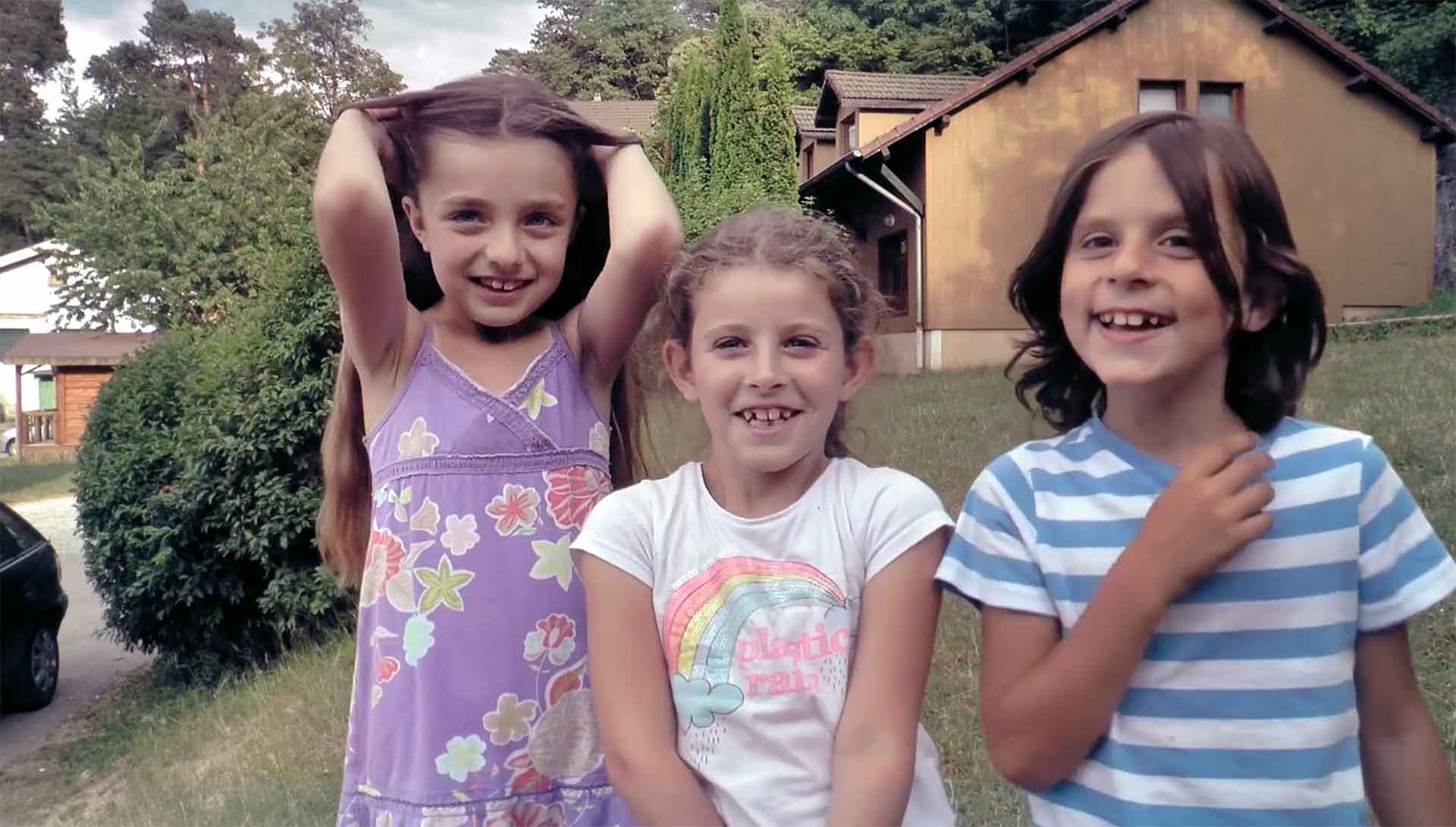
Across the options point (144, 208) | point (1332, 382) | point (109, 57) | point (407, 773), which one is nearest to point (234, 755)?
point (407, 773)

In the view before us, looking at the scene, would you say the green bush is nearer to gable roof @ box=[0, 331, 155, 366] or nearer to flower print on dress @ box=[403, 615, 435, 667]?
flower print on dress @ box=[403, 615, 435, 667]

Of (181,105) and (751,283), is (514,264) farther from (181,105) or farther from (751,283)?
(181,105)

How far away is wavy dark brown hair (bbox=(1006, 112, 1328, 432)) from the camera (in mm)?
1455

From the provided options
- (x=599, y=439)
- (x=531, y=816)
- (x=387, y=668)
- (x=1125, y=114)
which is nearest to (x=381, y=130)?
(x=599, y=439)

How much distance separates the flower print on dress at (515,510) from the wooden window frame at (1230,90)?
17.0 meters

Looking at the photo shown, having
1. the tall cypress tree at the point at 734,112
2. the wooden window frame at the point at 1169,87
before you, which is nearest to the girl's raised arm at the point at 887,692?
the tall cypress tree at the point at 734,112

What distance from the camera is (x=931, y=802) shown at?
5.14 ft

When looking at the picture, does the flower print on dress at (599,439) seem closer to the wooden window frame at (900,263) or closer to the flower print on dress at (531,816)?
the flower print on dress at (531,816)

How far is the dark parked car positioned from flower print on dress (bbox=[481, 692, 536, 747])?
599 cm

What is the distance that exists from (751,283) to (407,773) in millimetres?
929

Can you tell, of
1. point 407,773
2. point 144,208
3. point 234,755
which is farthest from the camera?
point 144,208

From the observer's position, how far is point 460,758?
5.79 ft

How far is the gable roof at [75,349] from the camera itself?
2495 centimetres

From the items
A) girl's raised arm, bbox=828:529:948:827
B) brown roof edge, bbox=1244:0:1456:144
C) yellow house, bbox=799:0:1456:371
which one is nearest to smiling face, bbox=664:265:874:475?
girl's raised arm, bbox=828:529:948:827
